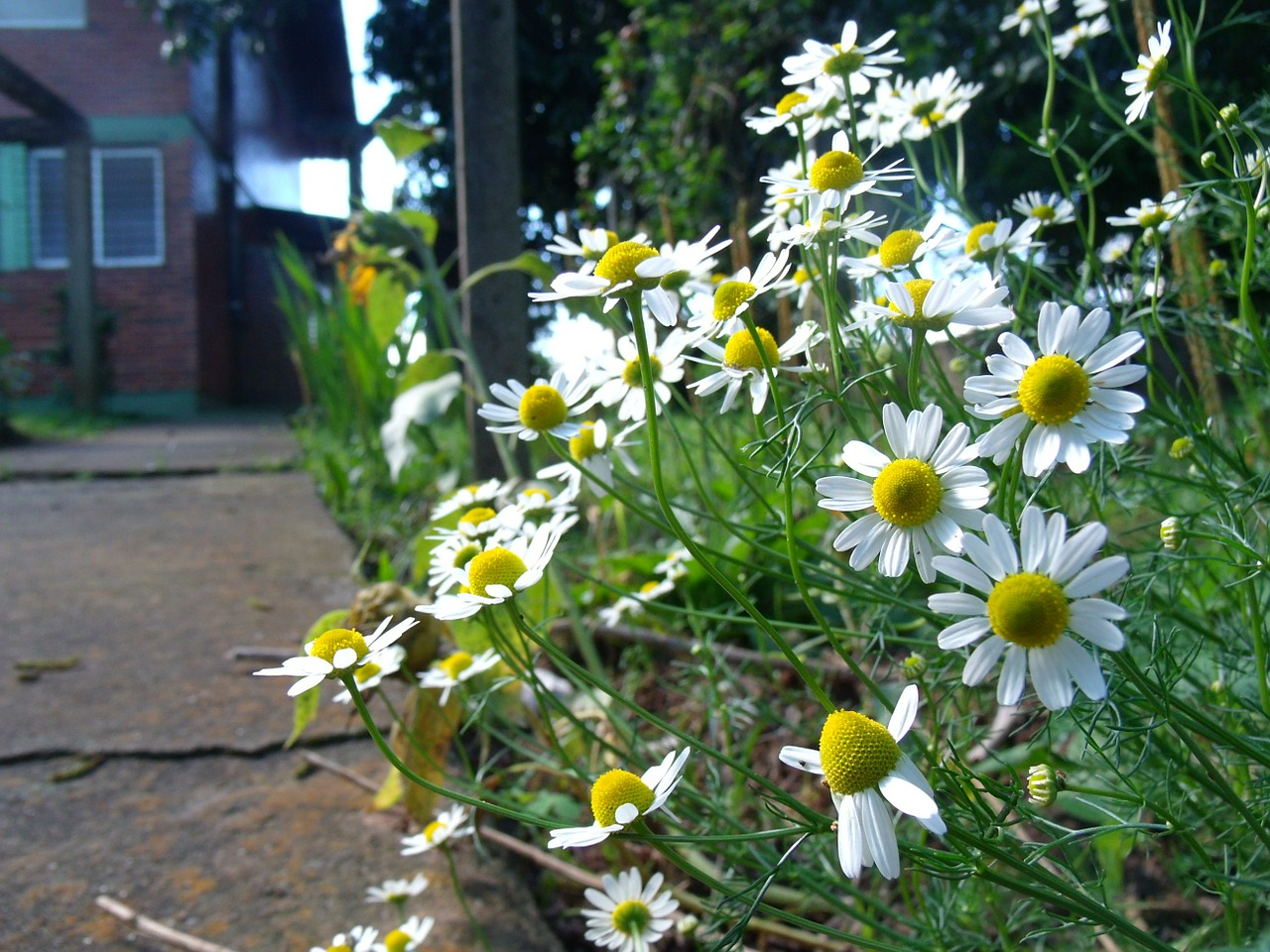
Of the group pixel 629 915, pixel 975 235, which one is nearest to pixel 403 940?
pixel 629 915

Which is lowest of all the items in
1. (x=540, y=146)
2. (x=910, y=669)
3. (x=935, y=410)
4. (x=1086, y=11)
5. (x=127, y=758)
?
(x=127, y=758)

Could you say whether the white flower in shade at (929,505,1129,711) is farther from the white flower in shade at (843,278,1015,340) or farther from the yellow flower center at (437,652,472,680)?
the yellow flower center at (437,652,472,680)

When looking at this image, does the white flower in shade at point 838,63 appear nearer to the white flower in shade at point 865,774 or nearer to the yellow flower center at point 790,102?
the yellow flower center at point 790,102

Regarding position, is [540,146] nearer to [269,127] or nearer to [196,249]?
[196,249]

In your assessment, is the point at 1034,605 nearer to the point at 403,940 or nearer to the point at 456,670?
the point at 403,940

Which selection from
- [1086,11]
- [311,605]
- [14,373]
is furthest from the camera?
[14,373]

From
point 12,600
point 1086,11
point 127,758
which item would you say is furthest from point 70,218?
point 1086,11
